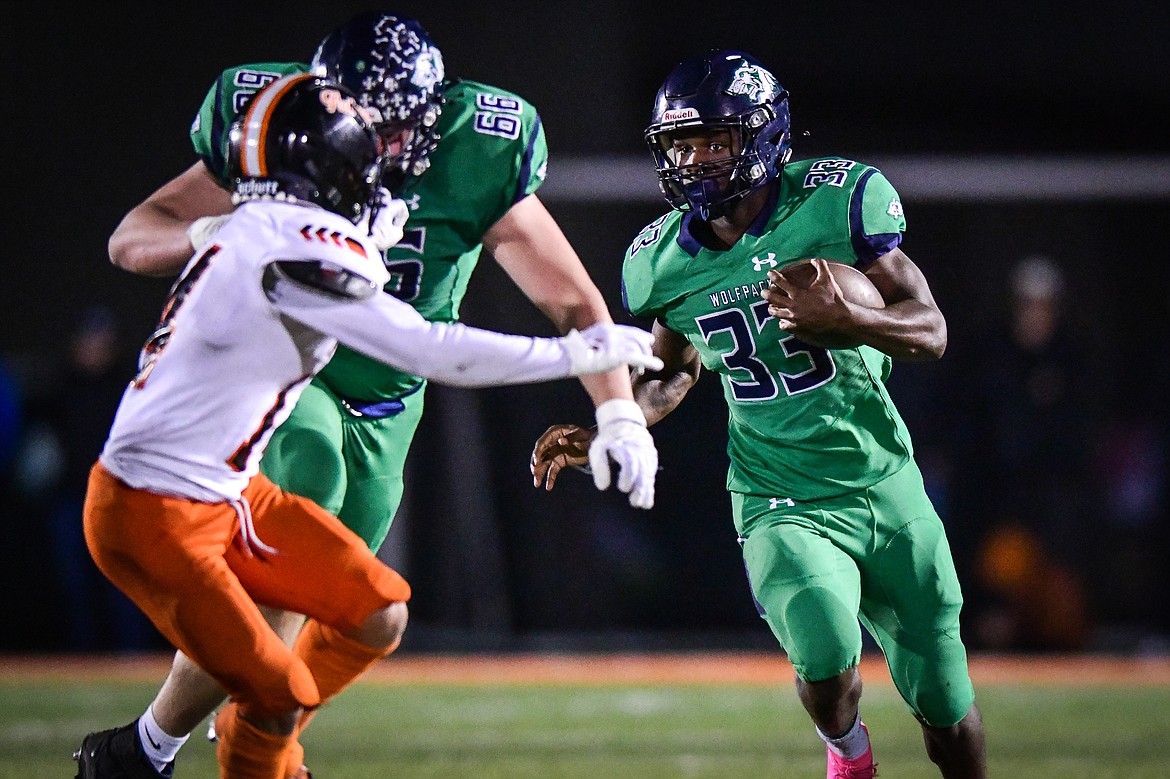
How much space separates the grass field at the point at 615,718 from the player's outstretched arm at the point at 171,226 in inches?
79.3

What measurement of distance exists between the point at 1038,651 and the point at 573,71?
4655 millimetres

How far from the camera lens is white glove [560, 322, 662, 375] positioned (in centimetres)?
280

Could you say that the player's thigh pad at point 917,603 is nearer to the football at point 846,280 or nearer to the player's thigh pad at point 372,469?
the football at point 846,280

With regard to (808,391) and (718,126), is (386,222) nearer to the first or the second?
(718,126)

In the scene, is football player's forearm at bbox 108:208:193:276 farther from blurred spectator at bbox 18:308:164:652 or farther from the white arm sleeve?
blurred spectator at bbox 18:308:164:652

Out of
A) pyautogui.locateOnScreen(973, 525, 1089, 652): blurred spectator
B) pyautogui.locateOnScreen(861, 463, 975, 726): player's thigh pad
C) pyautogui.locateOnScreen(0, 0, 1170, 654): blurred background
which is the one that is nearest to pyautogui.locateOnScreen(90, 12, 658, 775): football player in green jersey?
pyautogui.locateOnScreen(861, 463, 975, 726): player's thigh pad

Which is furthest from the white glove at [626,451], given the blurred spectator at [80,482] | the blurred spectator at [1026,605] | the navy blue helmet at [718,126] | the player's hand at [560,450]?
the blurred spectator at [80,482]

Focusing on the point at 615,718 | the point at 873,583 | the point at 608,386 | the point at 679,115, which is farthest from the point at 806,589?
the point at 615,718

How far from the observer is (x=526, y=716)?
20.3 ft

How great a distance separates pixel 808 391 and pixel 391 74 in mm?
1177

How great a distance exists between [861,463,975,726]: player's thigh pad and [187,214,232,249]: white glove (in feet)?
5.01

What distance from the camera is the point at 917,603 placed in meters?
3.31

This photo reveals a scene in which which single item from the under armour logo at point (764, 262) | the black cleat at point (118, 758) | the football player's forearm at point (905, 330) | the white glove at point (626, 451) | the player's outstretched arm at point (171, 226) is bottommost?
the black cleat at point (118, 758)

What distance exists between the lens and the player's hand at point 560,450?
329cm
